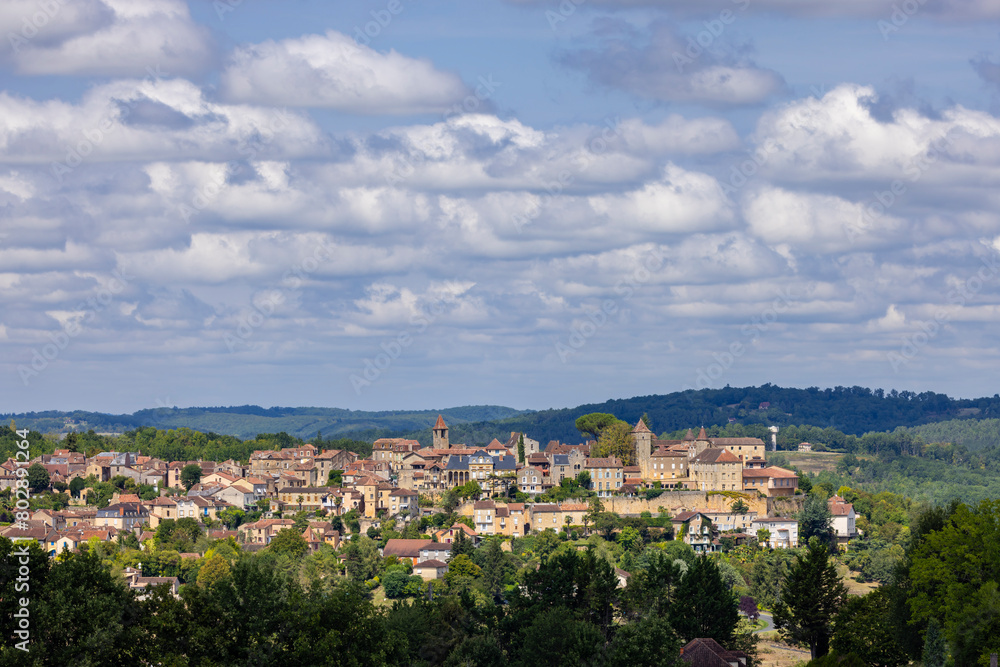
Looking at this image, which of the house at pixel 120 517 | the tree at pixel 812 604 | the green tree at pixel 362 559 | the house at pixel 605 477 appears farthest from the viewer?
the house at pixel 605 477

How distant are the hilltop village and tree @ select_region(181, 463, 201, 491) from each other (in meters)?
0.20

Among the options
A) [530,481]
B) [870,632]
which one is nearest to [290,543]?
[530,481]

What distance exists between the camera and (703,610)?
6612cm

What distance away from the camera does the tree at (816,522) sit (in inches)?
4437

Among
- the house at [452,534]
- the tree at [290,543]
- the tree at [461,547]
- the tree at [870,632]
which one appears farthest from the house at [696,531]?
the tree at [870,632]

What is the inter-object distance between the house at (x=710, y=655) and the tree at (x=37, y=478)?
90109mm

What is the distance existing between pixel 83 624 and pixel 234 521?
80.1 metres

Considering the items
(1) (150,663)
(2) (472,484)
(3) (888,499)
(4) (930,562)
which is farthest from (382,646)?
(3) (888,499)

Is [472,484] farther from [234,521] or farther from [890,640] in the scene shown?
[890,640]

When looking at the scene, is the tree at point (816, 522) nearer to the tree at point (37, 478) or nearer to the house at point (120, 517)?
the house at point (120, 517)

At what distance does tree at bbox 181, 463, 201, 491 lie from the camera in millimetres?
142000

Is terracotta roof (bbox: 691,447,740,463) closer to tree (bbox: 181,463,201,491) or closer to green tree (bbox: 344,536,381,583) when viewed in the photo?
green tree (bbox: 344,536,381,583)

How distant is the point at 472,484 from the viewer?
122500 mm

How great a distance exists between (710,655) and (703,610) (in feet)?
22.4
